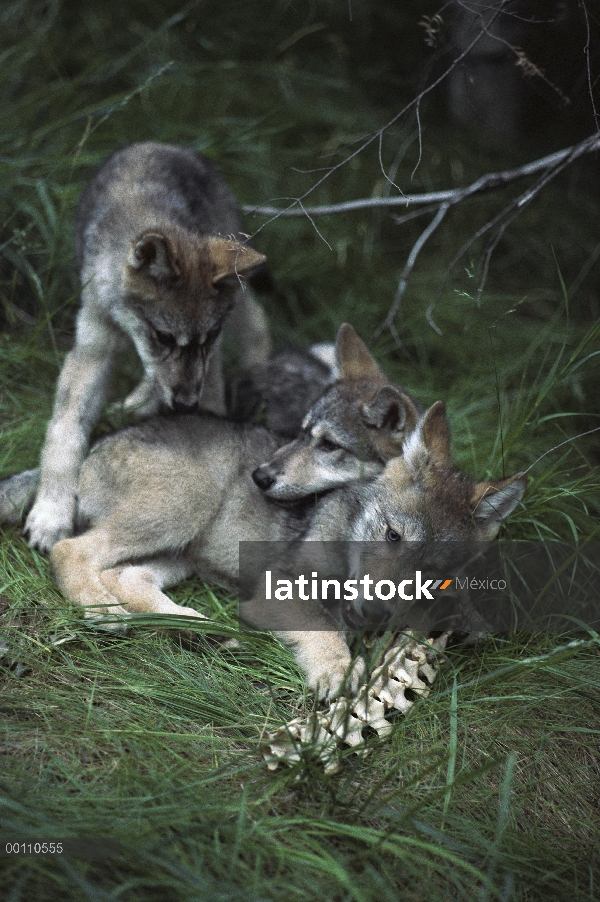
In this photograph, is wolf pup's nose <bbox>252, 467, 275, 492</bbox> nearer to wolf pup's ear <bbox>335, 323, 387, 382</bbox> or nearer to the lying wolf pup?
the lying wolf pup

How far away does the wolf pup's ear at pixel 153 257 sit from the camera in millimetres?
3404

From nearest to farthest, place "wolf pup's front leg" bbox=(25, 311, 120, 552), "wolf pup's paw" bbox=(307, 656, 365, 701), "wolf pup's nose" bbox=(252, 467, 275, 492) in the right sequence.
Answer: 1. "wolf pup's paw" bbox=(307, 656, 365, 701)
2. "wolf pup's nose" bbox=(252, 467, 275, 492)
3. "wolf pup's front leg" bbox=(25, 311, 120, 552)

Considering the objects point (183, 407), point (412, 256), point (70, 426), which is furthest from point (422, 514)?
point (70, 426)

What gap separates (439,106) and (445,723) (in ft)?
20.9

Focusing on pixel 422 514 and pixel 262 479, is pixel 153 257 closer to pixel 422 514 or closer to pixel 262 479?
pixel 262 479

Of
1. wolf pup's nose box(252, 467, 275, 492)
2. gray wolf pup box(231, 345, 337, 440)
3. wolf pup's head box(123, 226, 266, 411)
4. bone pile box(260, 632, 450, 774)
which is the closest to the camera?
bone pile box(260, 632, 450, 774)

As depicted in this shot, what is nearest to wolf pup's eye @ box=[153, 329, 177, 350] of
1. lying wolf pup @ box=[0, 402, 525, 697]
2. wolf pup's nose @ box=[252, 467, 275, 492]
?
lying wolf pup @ box=[0, 402, 525, 697]

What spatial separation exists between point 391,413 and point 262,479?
26.5 inches

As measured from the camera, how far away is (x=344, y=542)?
322 cm

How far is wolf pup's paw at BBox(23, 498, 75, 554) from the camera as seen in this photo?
341cm

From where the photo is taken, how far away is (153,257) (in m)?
3.49

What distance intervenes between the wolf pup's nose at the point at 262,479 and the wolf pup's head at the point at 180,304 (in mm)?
560
